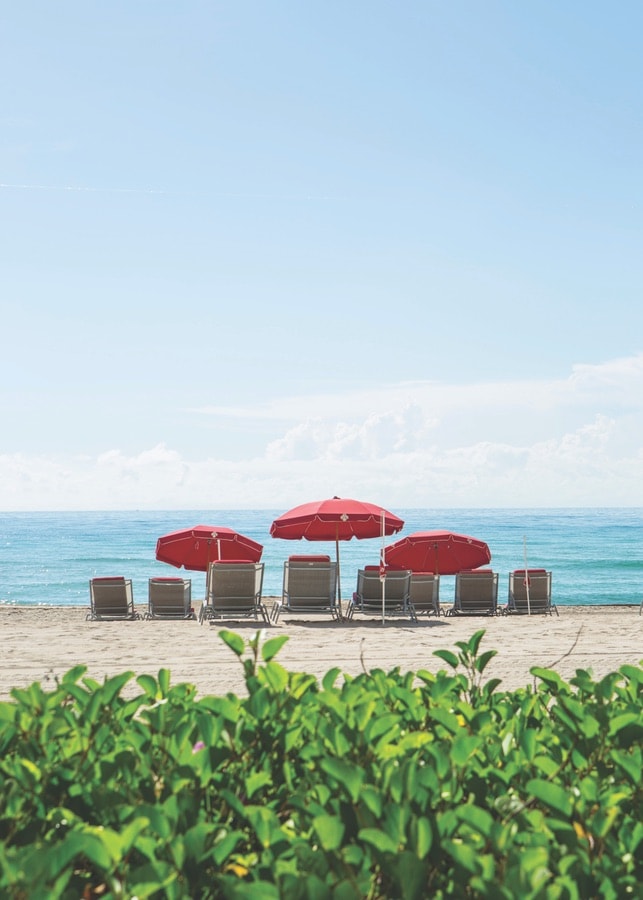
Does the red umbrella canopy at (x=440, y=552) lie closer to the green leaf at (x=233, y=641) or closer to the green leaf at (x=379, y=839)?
the green leaf at (x=233, y=641)

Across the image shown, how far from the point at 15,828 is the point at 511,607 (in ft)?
50.9

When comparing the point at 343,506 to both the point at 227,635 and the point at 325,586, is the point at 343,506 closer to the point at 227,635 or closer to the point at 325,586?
the point at 325,586

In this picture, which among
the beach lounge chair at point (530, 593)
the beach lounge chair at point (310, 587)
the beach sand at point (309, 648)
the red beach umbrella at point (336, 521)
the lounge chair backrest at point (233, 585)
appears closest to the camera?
the beach sand at point (309, 648)

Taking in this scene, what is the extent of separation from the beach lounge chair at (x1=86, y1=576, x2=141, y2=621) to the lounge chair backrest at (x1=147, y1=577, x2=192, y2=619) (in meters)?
0.41

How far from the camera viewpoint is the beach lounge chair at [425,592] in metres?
15.3

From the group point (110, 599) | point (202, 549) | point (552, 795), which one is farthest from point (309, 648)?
point (552, 795)

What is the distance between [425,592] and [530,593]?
2.27 meters

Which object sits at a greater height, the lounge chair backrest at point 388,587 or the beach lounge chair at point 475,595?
the lounge chair backrest at point 388,587

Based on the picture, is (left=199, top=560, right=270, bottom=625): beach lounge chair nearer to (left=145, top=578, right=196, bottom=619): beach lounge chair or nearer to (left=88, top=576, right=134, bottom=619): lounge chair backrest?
(left=145, top=578, right=196, bottom=619): beach lounge chair

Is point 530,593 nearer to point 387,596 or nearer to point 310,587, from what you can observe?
point 387,596

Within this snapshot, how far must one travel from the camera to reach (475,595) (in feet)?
50.7

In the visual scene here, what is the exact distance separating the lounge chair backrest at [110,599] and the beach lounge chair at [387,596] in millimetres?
4237

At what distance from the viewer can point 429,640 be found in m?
10.3

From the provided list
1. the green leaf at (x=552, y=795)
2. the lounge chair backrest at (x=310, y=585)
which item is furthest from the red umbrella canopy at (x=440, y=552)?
the green leaf at (x=552, y=795)
